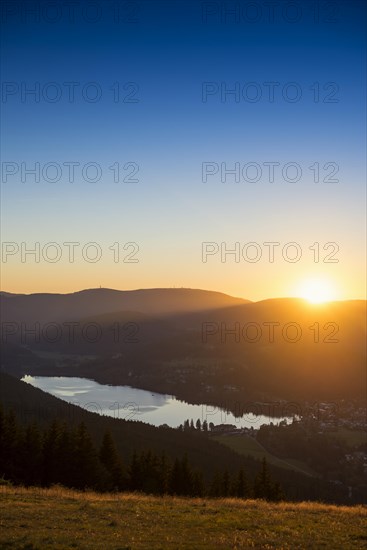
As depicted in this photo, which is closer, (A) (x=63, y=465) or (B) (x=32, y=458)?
(B) (x=32, y=458)

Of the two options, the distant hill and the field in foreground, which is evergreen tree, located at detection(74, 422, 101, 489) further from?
the distant hill

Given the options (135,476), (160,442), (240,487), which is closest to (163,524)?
(135,476)

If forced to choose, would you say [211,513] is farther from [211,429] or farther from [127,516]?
[211,429]

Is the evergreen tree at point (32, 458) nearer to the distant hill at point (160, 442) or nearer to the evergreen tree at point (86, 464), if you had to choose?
the evergreen tree at point (86, 464)

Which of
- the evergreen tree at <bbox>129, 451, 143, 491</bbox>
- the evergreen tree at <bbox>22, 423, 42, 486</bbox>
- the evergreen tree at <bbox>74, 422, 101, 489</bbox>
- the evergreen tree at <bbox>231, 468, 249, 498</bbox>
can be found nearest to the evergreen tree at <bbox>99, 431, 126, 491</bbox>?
the evergreen tree at <bbox>129, 451, 143, 491</bbox>

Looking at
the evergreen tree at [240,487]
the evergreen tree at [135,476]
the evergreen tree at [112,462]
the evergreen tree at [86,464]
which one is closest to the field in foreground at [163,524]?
the evergreen tree at [86,464]

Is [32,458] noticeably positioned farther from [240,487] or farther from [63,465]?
[240,487]

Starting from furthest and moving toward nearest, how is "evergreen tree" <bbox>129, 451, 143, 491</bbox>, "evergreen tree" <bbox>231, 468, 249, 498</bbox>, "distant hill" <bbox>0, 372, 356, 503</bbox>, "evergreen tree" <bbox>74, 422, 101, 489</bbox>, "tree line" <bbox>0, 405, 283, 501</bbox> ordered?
"distant hill" <bbox>0, 372, 356, 503</bbox>, "evergreen tree" <bbox>231, 468, 249, 498</bbox>, "evergreen tree" <bbox>129, 451, 143, 491</bbox>, "evergreen tree" <bbox>74, 422, 101, 489</bbox>, "tree line" <bbox>0, 405, 283, 501</bbox>

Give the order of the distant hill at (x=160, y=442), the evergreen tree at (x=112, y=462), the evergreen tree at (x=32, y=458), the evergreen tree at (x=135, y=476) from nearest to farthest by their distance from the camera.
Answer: the evergreen tree at (x=32, y=458) < the evergreen tree at (x=135, y=476) < the evergreen tree at (x=112, y=462) < the distant hill at (x=160, y=442)

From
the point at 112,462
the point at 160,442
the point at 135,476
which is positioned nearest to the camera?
the point at 135,476
